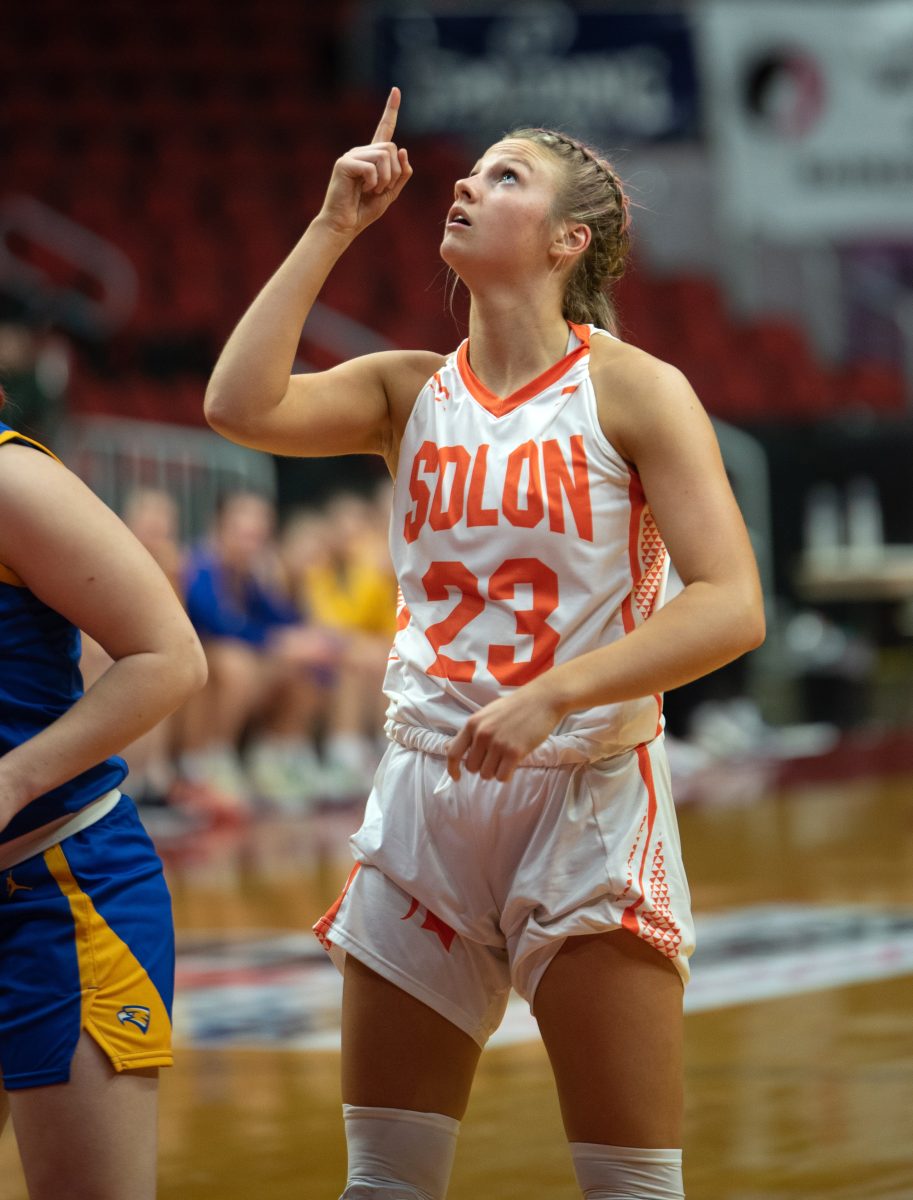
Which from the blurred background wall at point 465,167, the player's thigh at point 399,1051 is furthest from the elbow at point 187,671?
the blurred background wall at point 465,167

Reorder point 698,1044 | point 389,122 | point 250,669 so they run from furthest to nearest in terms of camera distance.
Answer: point 250,669 → point 698,1044 → point 389,122

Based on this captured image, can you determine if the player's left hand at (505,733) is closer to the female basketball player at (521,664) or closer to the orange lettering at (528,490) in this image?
the female basketball player at (521,664)

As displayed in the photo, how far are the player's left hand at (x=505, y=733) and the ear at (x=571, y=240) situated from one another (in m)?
0.66

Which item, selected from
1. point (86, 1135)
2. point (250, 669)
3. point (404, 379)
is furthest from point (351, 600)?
point (86, 1135)

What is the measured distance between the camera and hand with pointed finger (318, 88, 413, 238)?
244 centimetres

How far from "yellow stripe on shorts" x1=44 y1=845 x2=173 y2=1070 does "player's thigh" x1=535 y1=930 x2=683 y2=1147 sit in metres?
0.48

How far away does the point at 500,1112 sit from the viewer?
390 cm

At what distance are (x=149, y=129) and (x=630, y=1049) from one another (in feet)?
44.9

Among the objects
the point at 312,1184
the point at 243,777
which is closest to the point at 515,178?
the point at 312,1184

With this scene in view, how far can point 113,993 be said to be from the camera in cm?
205

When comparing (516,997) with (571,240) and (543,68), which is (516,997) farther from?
(543,68)

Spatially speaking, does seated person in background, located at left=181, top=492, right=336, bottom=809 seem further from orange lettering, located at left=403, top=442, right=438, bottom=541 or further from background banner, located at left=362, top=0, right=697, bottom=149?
orange lettering, located at left=403, top=442, right=438, bottom=541

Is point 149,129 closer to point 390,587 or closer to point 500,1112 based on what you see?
point 390,587

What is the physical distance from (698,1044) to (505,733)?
2609 millimetres
